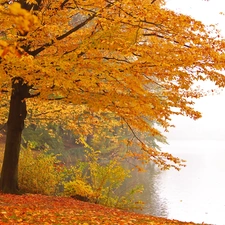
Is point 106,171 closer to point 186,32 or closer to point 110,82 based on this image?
point 110,82

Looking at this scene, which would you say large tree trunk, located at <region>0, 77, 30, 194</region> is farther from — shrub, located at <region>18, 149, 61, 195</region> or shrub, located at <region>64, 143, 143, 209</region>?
shrub, located at <region>64, 143, 143, 209</region>

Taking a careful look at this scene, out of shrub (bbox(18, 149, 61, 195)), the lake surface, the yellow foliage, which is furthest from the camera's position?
the lake surface

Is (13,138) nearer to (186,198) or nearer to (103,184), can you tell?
(103,184)

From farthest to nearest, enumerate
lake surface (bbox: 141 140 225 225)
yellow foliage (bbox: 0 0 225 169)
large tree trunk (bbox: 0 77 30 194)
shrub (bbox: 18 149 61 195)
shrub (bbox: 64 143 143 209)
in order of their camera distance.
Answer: lake surface (bbox: 141 140 225 225) < shrub (bbox: 18 149 61 195) < shrub (bbox: 64 143 143 209) < large tree trunk (bbox: 0 77 30 194) < yellow foliage (bbox: 0 0 225 169)

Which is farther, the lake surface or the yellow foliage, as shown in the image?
the lake surface

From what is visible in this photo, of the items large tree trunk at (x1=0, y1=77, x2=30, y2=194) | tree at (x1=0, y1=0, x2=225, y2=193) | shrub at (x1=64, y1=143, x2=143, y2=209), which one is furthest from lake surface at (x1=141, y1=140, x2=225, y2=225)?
tree at (x1=0, y1=0, x2=225, y2=193)

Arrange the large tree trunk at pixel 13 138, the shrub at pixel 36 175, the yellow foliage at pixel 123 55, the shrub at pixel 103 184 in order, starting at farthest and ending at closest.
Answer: the shrub at pixel 36 175 < the shrub at pixel 103 184 < the large tree trunk at pixel 13 138 < the yellow foliage at pixel 123 55

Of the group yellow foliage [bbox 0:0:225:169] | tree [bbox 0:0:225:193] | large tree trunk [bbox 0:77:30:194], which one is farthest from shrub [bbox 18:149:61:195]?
yellow foliage [bbox 0:0:225:169]

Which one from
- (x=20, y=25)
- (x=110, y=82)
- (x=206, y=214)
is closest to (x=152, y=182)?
(x=206, y=214)

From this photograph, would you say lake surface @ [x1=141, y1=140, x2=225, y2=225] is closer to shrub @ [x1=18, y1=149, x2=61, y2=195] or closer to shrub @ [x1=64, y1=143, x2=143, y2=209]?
shrub @ [x1=64, y1=143, x2=143, y2=209]

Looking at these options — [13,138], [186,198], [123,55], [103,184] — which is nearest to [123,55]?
[123,55]

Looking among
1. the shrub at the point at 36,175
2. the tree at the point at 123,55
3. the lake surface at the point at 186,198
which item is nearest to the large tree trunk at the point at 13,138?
the tree at the point at 123,55

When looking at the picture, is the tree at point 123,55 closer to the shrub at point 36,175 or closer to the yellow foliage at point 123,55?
the yellow foliage at point 123,55

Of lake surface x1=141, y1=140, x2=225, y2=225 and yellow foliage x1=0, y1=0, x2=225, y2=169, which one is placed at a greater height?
yellow foliage x1=0, y1=0, x2=225, y2=169
